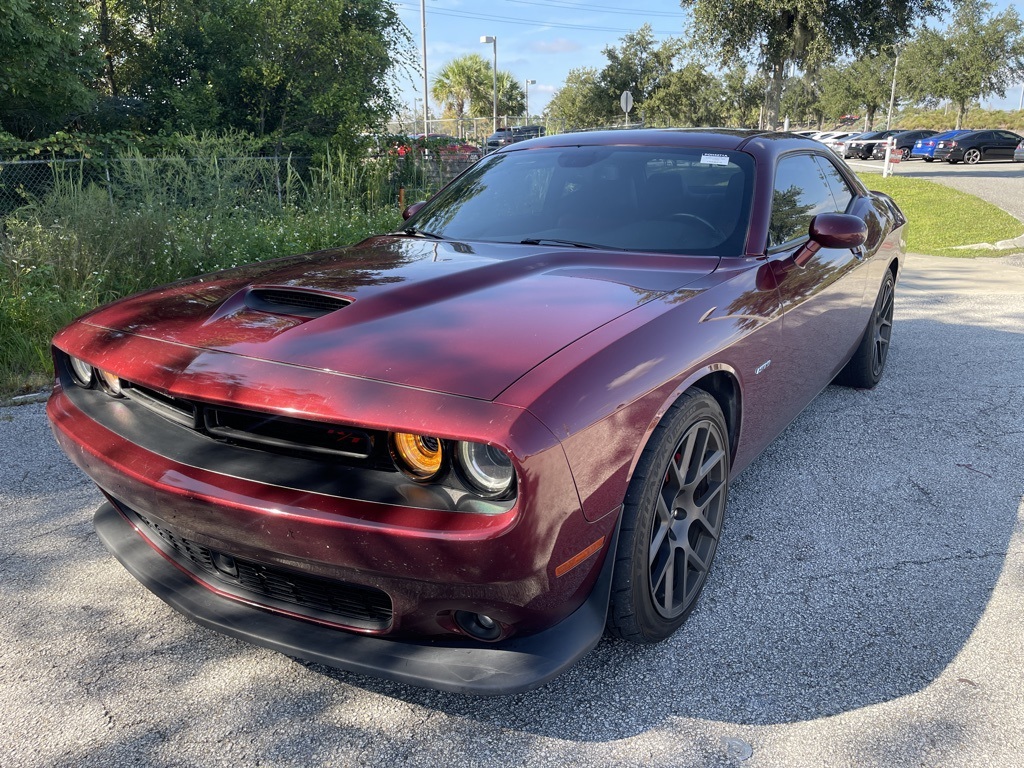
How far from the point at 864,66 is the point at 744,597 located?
63.7 metres

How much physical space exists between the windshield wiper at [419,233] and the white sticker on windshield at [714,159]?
1.14 m

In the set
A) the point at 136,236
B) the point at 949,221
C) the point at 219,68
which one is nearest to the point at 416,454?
the point at 136,236

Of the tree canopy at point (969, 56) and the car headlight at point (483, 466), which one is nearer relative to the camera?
the car headlight at point (483, 466)

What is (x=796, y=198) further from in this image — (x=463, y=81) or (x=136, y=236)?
(x=463, y=81)

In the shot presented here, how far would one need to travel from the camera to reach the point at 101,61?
13.2 m

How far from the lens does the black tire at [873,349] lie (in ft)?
14.7

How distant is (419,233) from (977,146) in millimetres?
36831

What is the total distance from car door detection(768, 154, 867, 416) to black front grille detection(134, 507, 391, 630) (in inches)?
73.8

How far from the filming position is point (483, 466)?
1.75 metres

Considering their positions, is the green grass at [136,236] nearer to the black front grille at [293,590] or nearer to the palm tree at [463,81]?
the black front grille at [293,590]

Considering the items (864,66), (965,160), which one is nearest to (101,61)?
Result: (965,160)

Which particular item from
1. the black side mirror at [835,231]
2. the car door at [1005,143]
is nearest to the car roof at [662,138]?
the black side mirror at [835,231]

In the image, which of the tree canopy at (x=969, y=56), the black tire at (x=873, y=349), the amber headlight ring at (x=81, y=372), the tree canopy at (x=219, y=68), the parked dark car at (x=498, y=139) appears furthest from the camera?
the tree canopy at (x=969, y=56)

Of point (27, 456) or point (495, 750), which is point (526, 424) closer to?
point (495, 750)
